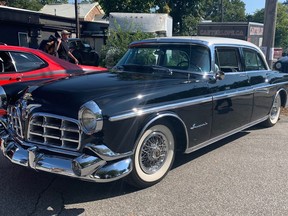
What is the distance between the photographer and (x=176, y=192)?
3.85 m

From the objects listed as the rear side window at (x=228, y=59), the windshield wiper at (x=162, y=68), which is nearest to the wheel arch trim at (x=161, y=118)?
the windshield wiper at (x=162, y=68)

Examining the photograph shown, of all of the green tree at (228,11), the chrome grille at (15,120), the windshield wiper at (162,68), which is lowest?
the chrome grille at (15,120)

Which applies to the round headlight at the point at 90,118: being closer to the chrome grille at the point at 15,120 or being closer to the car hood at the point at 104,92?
the car hood at the point at 104,92

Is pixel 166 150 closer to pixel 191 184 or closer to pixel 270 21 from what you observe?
Result: pixel 191 184

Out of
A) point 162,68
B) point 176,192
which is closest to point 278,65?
point 162,68

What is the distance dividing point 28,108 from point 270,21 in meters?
7.27

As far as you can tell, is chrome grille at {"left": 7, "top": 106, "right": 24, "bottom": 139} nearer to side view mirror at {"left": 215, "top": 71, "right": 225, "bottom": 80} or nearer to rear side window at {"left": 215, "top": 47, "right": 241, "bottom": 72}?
side view mirror at {"left": 215, "top": 71, "right": 225, "bottom": 80}

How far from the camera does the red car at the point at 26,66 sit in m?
6.11

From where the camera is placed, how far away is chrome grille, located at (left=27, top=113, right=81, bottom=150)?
11.2ft

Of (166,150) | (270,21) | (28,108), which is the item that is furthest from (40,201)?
(270,21)

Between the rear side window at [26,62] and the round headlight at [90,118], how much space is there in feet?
11.2

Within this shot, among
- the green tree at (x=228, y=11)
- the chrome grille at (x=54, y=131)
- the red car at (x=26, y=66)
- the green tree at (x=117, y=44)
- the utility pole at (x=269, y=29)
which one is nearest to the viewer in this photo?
the chrome grille at (x=54, y=131)

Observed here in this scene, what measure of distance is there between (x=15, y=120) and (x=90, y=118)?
1.08 m

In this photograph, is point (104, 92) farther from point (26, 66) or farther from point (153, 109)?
point (26, 66)
